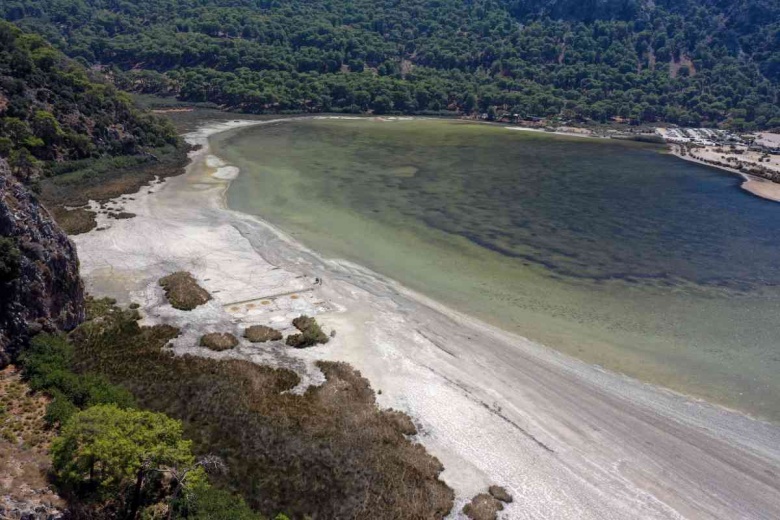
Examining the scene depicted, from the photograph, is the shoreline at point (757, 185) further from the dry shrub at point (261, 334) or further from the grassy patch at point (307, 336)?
the dry shrub at point (261, 334)

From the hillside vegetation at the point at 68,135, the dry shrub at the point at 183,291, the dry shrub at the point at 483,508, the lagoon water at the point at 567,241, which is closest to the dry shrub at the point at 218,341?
the dry shrub at the point at 183,291

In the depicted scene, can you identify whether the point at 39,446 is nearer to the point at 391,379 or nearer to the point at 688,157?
the point at 391,379

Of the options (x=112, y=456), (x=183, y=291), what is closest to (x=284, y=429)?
(x=112, y=456)

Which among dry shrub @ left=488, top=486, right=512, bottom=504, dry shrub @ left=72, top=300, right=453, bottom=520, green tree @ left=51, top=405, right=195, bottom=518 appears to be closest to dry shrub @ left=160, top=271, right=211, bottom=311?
dry shrub @ left=72, top=300, right=453, bottom=520

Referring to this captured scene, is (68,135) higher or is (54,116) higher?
(54,116)

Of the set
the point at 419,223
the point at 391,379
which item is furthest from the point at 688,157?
the point at 391,379

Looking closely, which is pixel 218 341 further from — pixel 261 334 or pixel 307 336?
pixel 307 336
